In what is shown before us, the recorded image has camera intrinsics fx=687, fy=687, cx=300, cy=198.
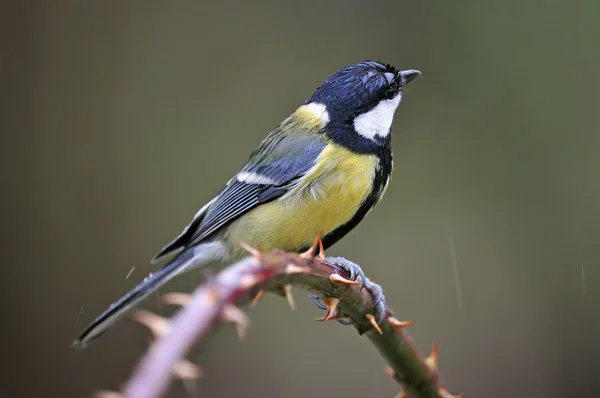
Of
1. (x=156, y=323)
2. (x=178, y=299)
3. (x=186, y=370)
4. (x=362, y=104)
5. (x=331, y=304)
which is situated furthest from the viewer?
(x=362, y=104)

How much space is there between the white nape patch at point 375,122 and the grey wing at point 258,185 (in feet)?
0.51

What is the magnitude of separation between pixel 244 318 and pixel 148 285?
1.64 metres

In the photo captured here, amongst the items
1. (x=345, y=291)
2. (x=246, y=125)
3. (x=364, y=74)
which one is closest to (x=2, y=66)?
(x=246, y=125)

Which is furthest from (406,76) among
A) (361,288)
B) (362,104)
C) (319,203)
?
(361,288)

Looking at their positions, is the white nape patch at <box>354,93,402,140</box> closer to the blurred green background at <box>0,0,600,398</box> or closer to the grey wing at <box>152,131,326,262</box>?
the grey wing at <box>152,131,326,262</box>

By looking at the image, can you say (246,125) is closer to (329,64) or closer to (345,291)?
(329,64)

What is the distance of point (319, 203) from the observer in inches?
96.7

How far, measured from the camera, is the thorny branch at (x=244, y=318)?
21.8 inches

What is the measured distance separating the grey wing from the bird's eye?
31cm

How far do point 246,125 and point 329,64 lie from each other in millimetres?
752

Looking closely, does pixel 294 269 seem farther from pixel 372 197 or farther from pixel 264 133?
pixel 264 133

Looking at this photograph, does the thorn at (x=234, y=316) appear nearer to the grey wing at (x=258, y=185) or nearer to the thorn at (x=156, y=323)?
the thorn at (x=156, y=323)

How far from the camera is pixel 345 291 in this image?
133 centimetres

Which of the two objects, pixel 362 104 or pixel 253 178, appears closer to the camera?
pixel 362 104
